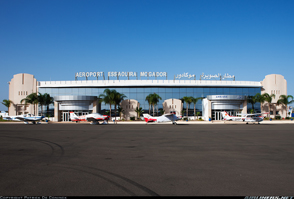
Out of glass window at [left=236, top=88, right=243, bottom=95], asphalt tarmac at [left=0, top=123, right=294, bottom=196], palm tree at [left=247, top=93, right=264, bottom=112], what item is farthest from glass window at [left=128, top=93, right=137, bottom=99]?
asphalt tarmac at [left=0, top=123, right=294, bottom=196]

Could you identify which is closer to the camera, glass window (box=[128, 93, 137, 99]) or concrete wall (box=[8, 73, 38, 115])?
glass window (box=[128, 93, 137, 99])

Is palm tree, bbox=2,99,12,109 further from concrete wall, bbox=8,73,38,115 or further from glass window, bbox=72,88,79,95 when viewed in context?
glass window, bbox=72,88,79,95

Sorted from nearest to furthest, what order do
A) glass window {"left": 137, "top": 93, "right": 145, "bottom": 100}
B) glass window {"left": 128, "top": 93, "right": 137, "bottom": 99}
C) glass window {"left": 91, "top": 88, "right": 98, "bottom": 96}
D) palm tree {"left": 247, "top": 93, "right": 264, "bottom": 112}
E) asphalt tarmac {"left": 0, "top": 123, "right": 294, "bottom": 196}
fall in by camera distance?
asphalt tarmac {"left": 0, "top": 123, "right": 294, "bottom": 196} → palm tree {"left": 247, "top": 93, "right": 264, "bottom": 112} → glass window {"left": 128, "top": 93, "right": 137, "bottom": 99} → glass window {"left": 137, "top": 93, "right": 145, "bottom": 100} → glass window {"left": 91, "top": 88, "right": 98, "bottom": 96}

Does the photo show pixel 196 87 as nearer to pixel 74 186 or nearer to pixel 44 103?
pixel 44 103

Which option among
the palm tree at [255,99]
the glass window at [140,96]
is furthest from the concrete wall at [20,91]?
the palm tree at [255,99]

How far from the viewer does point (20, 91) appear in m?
64.1

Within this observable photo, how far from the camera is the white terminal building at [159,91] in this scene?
60312 mm

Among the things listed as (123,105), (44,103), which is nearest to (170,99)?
(123,105)

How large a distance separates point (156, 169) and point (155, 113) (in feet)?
183

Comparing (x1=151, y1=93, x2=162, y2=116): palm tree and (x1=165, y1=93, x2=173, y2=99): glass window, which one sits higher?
(x1=165, y1=93, x2=173, y2=99): glass window

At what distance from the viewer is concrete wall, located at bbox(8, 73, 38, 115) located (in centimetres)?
6384

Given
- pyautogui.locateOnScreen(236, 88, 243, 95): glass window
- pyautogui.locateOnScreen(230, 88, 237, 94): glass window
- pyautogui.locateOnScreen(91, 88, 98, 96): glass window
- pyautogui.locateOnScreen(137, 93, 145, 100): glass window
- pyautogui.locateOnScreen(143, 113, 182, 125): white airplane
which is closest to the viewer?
pyautogui.locateOnScreen(143, 113, 182, 125): white airplane

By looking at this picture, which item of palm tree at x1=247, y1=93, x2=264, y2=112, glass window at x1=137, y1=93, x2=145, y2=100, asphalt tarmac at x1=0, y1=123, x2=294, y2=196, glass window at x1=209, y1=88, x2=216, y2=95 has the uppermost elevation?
glass window at x1=209, y1=88, x2=216, y2=95

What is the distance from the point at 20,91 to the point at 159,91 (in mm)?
45889
